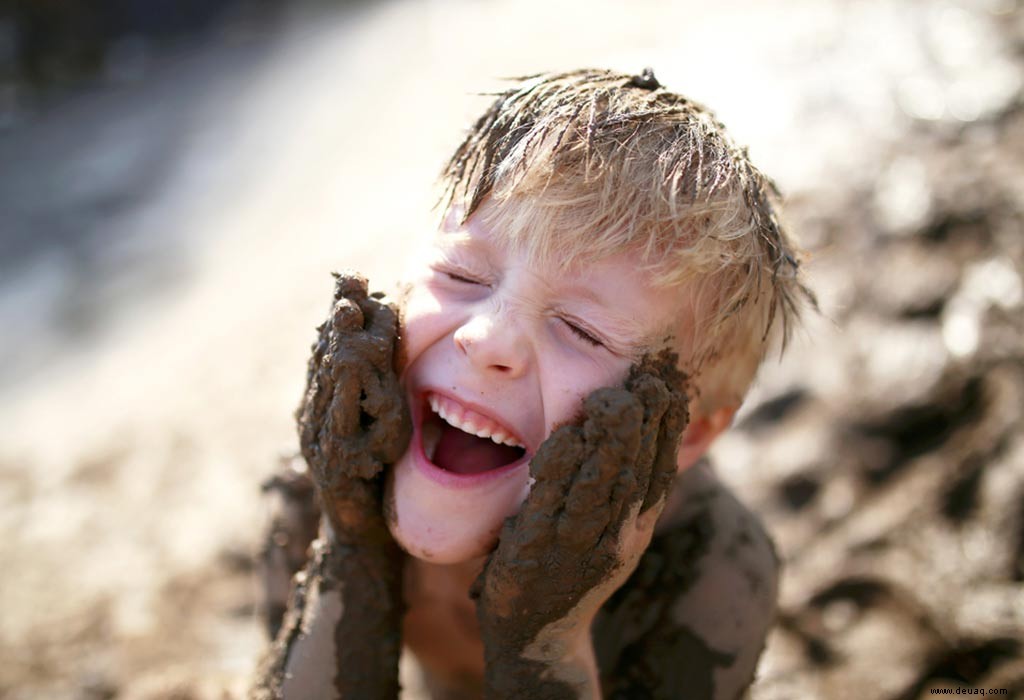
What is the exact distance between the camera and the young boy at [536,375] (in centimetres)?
162

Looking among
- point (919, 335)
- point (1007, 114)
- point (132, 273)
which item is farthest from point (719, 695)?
point (132, 273)

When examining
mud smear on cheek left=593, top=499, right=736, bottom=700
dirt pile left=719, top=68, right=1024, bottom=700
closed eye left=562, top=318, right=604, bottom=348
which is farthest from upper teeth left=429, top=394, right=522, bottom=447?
dirt pile left=719, top=68, right=1024, bottom=700

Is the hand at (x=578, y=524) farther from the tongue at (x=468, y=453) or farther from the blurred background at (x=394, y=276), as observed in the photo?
the blurred background at (x=394, y=276)

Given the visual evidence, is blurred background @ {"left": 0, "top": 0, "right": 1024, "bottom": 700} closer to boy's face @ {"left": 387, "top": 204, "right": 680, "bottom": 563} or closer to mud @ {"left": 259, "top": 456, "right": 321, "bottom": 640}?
mud @ {"left": 259, "top": 456, "right": 321, "bottom": 640}

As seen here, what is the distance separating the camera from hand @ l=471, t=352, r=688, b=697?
1566 mm

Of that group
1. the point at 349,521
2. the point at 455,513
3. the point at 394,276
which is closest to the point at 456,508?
the point at 455,513

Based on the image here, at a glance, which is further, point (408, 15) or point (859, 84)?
point (408, 15)

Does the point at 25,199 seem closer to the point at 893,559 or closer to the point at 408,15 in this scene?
the point at 408,15

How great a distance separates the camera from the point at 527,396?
1.67 m

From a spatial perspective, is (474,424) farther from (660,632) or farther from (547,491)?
(660,632)

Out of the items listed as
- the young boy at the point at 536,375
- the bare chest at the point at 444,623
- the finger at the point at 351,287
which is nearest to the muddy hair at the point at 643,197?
the young boy at the point at 536,375

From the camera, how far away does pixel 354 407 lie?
1.70 meters

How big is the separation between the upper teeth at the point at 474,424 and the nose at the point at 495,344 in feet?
0.31

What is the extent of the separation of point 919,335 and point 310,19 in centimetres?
554
